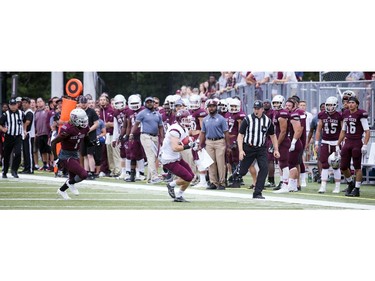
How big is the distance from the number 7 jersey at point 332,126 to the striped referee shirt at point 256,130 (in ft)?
5.30

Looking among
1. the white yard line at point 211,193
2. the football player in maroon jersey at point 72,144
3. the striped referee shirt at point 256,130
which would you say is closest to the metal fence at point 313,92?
the white yard line at point 211,193

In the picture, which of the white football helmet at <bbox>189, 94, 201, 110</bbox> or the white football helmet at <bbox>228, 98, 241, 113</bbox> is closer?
the white football helmet at <bbox>228, 98, 241, 113</bbox>

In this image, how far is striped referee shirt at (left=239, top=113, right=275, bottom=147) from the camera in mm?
12961

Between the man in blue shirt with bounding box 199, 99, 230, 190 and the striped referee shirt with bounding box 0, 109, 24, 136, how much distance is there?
3.51 m

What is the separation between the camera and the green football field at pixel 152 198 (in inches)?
478

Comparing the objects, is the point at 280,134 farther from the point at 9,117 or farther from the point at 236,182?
the point at 9,117

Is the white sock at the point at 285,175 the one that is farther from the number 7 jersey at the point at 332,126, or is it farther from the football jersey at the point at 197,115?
the football jersey at the point at 197,115

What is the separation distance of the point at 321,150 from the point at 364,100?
211 centimetres

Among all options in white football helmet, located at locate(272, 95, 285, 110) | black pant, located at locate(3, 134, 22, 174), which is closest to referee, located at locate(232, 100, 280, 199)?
white football helmet, located at locate(272, 95, 285, 110)

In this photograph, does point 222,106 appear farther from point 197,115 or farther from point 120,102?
point 120,102

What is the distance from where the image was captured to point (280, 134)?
14.4m

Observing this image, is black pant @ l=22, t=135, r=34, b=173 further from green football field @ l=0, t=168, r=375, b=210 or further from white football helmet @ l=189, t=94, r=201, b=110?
white football helmet @ l=189, t=94, r=201, b=110

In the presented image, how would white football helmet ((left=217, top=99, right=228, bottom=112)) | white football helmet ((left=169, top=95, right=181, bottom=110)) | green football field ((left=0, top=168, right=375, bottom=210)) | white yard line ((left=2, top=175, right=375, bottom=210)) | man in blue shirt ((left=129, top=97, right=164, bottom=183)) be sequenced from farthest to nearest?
white football helmet ((left=169, top=95, right=181, bottom=110)) < man in blue shirt ((left=129, top=97, right=164, bottom=183)) < white football helmet ((left=217, top=99, right=228, bottom=112)) < white yard line ((left=2, top=175, right=375, bottom=210)) < green football field ((left=0, top=168, right=375, bottom=210))
